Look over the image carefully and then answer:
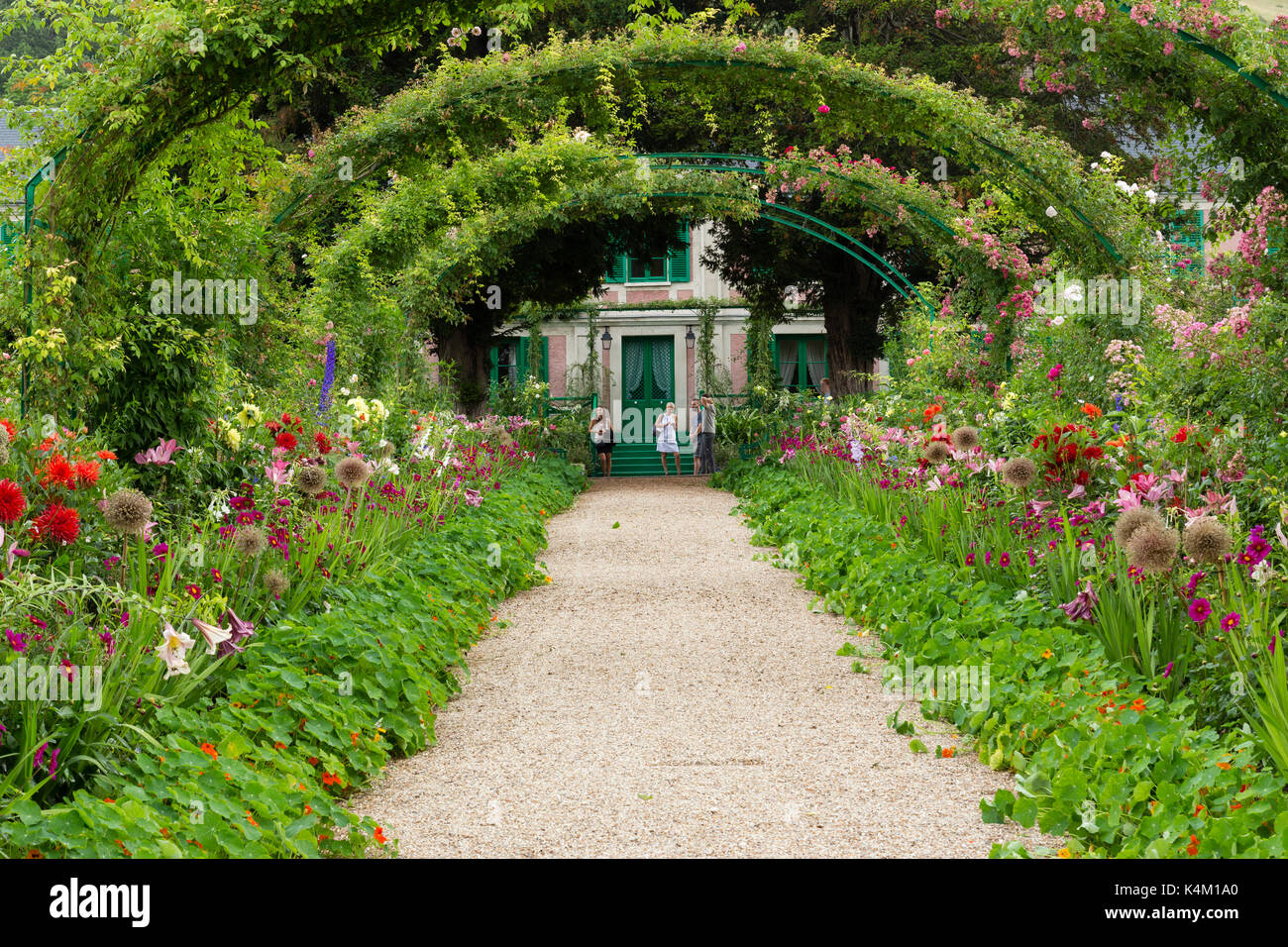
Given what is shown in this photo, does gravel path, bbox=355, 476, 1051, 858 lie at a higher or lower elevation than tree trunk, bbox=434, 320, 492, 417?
lower

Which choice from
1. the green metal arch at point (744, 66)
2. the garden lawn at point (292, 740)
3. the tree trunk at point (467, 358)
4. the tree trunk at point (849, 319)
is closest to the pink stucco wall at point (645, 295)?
the tree trunk at point (467, 358)

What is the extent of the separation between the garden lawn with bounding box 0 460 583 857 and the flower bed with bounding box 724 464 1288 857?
6.10 ft

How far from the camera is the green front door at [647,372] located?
22.7 m

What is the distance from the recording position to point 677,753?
396cm

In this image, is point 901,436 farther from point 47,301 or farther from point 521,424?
point 521,424

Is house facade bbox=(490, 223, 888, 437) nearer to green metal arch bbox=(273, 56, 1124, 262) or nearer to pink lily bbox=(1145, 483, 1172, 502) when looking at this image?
green metal arch bbox=(273, 56, 1124, 262)

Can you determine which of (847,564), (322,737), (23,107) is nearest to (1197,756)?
(322,737)

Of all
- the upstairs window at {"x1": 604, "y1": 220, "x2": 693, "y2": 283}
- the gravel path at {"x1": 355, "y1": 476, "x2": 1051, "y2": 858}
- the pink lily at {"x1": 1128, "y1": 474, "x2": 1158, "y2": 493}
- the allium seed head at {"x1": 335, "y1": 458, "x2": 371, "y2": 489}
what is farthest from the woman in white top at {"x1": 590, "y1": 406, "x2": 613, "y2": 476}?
the pink lily at {"x1": 1128, "y1": 474, "x2": 1158, "y2": 493}

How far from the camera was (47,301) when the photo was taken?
488 cm

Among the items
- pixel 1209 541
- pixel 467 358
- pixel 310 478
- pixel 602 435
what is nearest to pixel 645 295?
pixel 602 435

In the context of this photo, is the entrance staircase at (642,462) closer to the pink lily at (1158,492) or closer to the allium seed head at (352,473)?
the allium seed head at (352,473)

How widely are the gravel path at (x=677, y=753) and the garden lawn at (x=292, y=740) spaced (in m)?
0.17

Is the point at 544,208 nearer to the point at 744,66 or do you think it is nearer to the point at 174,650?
the point at 744,66

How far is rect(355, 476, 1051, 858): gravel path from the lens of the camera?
3189 millimetres
